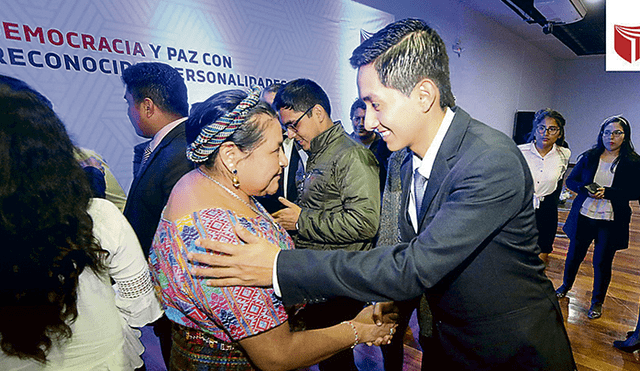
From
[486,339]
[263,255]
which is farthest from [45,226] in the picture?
[486,339]

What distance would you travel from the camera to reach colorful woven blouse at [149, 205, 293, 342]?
35.0 inches

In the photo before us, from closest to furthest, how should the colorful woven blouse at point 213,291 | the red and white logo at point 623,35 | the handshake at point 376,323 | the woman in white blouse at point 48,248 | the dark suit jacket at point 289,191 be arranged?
the woman in white blouse at point 48,248 < the colorful woven blouse at point 213,291 < the handshake at point 376,323 < the dark suit jacket at point 289,191 < the red and white logo at point 623,35

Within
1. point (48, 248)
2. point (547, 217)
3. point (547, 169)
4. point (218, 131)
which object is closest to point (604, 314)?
point (547, 217)

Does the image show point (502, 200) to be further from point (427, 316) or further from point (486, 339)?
point (427, 316)

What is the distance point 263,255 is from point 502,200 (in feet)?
2.13

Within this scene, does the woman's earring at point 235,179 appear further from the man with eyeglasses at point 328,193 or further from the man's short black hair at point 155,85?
the man's short black hair at point 155,85

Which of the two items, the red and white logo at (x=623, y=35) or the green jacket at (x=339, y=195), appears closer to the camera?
the green jacket at (x=339, y=195)

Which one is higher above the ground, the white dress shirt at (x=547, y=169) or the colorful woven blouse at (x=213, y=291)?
the white dress shirt at (x=547, y=169)

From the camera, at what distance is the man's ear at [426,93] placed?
105cm

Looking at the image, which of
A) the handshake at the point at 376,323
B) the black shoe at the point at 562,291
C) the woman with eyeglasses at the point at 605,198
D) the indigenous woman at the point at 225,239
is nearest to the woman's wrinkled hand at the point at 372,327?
the handshake at the point at 376,323

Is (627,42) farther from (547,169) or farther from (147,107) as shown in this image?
(147,107)

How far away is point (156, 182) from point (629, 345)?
3.50m

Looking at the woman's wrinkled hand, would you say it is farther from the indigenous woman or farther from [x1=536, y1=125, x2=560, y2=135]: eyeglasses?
[x1=536, y1=125, x2=560, y2=135]: eyeglasses

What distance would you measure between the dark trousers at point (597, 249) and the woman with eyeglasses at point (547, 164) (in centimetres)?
33
